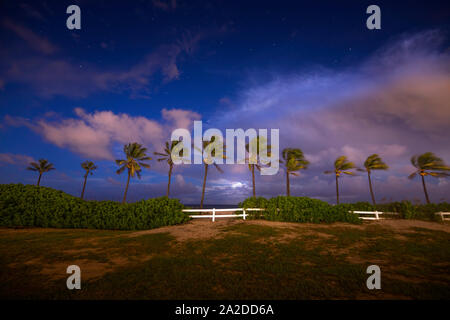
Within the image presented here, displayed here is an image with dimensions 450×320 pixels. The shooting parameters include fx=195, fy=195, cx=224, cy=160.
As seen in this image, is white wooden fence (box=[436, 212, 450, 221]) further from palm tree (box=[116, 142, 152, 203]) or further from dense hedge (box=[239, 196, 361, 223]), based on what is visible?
palm tree (box=[116, 142, 152, 203])

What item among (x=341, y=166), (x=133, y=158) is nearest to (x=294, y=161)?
(x=341, y=166)

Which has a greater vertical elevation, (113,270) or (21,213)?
(21,213)

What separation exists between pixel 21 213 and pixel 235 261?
14910 mm

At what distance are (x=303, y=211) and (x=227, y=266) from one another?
10.7m

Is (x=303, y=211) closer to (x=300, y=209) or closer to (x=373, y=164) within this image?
(x=300, y=209)

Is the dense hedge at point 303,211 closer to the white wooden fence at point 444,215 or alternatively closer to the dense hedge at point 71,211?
the dense hedge at point 71,211

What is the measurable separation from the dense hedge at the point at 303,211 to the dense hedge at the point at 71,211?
274 inches

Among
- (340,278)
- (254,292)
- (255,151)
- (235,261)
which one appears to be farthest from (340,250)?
(255,151)

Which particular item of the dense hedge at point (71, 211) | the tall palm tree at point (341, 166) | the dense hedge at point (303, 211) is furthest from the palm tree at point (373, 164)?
the dense hedge at point (71, 211)

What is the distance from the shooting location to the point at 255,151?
30781 mm

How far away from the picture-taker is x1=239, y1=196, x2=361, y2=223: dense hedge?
14.8m

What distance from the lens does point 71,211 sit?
1308 centimetres

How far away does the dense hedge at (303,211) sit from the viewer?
14.8 metres
